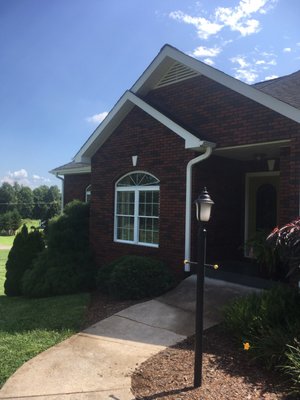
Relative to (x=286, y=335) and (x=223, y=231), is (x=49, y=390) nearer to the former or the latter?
(x=286, y=335)

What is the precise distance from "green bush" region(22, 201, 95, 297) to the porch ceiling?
15.1ft

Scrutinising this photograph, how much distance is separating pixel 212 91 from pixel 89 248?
5.58 m

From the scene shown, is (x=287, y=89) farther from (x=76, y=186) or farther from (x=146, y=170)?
(x=76, y=186)

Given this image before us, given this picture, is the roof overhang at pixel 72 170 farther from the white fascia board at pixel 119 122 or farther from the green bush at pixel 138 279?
the green bush at pixel 138 279

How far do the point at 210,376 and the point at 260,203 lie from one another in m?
6.70

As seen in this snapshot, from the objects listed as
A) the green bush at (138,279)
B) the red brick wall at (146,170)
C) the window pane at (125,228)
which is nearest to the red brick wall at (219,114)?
the red brick wall at (146,170)

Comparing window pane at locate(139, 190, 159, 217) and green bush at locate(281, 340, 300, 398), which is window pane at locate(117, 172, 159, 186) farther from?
green bush at locate(281, 340, 300, 398)

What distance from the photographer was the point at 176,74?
9.94 metres

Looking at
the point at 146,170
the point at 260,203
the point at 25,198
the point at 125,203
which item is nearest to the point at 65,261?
the point at 125,203

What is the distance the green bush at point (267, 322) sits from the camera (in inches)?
187

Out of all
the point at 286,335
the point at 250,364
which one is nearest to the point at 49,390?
the point at 250,364

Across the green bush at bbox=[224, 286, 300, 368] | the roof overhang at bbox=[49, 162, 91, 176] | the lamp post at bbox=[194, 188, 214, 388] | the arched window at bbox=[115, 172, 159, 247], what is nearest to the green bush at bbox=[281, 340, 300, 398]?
the green bush at bbox=[224, 286, 300, 368]

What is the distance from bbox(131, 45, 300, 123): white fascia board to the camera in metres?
7.34

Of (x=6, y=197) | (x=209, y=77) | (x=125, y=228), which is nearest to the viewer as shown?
(x=209, y=77)
